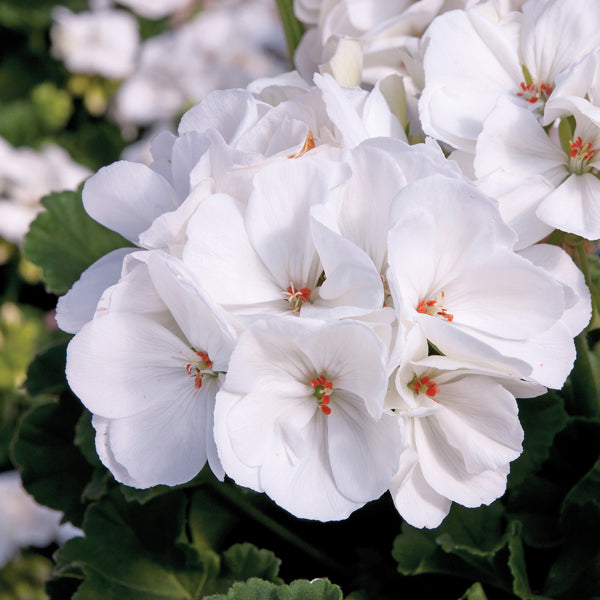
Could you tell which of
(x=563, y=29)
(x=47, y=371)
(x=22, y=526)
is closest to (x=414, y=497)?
(x=563, y=29)

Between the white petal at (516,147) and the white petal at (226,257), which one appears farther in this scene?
the white petal at (516,147)

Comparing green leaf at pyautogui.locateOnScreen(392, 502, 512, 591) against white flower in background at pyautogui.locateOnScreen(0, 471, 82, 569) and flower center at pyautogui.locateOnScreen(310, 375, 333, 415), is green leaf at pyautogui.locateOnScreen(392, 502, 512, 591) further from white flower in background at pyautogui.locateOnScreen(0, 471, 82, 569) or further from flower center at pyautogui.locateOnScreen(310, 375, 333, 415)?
white flower in background at pyautogui.locateOnScreen(0, 471, 82, 569)

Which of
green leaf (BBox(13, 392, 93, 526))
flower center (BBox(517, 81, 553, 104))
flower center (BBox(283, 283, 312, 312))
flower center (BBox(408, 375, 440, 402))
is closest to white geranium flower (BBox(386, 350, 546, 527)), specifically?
flower center (BBox(408, 375, 440, 402))

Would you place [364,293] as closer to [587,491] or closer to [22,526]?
[587,491]

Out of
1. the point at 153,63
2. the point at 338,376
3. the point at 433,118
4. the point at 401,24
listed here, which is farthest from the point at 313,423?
the point at 153,63

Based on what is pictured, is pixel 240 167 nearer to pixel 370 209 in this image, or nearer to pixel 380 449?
pixel 370 209

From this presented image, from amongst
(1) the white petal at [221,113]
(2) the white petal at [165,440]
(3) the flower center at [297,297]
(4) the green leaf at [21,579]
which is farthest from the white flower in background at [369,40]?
(4) the green leaf at [21,579]

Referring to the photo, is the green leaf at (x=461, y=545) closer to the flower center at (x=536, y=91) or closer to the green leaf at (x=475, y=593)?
the green leaf at (x=475, y=593)
